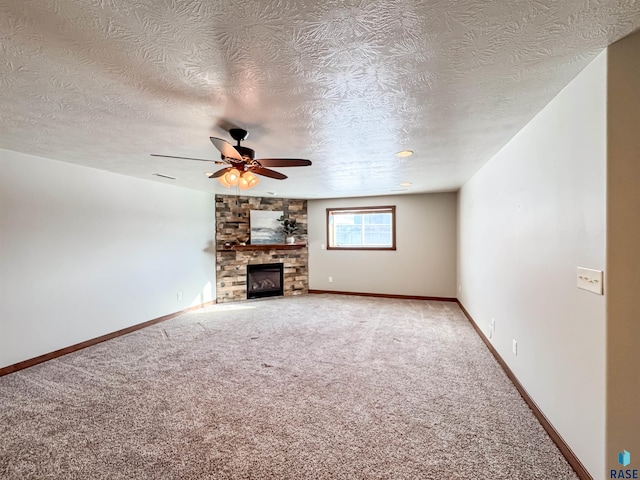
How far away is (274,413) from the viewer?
2084mm

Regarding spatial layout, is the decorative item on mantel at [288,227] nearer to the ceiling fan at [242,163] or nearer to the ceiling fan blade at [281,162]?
the ceiling fan at [242,163]

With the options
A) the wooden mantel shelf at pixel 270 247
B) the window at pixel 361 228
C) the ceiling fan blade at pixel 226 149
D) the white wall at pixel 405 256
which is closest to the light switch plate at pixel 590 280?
the ceiling fan blade at pixel 226 149

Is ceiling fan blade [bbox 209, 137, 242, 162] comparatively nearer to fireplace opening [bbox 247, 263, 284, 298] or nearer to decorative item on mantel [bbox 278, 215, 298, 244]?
decorative item on mantel [bbox 278, 215, 298, 244]

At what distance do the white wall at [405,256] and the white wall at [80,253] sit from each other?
2923 mm

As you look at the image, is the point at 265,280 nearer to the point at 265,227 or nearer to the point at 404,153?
the point at 265,227

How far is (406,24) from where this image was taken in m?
1.14

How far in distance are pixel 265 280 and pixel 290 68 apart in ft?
16.9

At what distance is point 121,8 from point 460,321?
4.85m

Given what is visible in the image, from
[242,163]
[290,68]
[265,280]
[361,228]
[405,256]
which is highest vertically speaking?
[290,68]

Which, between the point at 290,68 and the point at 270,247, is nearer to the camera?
the point at 290,68

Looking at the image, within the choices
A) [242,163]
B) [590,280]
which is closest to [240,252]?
[242,163]

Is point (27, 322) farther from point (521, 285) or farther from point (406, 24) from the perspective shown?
point (521, 285)

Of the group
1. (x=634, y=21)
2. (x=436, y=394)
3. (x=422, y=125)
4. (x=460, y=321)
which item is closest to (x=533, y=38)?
(x=634, y=21)

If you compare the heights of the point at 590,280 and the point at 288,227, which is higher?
the point at 288,227
